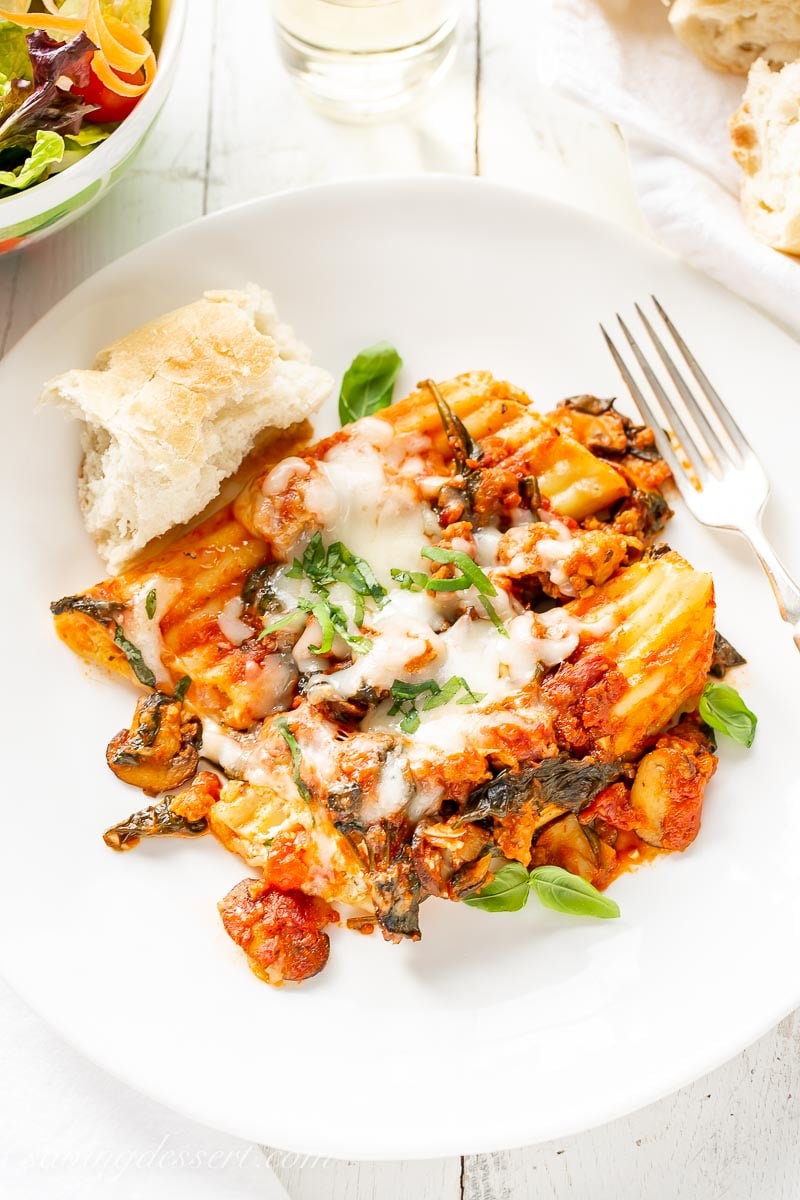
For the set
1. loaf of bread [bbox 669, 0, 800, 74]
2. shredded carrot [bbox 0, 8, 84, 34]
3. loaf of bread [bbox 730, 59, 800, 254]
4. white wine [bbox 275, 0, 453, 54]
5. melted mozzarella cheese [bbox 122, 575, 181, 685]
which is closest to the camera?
shredded carrot [bbox 0, 8, 84, 34]

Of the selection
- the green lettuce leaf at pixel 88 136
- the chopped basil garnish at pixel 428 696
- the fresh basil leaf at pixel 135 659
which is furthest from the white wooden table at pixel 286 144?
the chopped basil garnish at pixel 428 696

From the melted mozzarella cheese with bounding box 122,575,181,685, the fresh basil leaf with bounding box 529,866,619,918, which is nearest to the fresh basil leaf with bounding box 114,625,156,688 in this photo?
the melted mozzarella cheese with bounding box 122,575,181,685

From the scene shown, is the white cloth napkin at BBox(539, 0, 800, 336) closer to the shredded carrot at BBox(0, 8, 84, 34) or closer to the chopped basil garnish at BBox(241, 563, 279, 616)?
the shredded carrot at BBox(0, 8, 84, 34)

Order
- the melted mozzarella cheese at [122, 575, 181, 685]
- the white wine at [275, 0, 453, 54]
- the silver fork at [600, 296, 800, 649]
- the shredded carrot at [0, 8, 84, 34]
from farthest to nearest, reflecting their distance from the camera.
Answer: the white wine at [275, 0, 453, 54] → the silver fork at [600, 296, 800, 649] → the melted mozzarella cheese at [122, 575, 181, 685] → the shredded carrot at [0, 8, 84, 34]

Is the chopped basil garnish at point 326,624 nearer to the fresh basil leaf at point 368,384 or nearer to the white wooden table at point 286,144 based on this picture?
the fresh basil leaf at point 368,384

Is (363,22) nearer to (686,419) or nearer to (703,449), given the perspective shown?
(686,419)

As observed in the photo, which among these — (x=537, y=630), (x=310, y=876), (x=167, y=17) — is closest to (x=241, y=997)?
(x=310, y=876)
